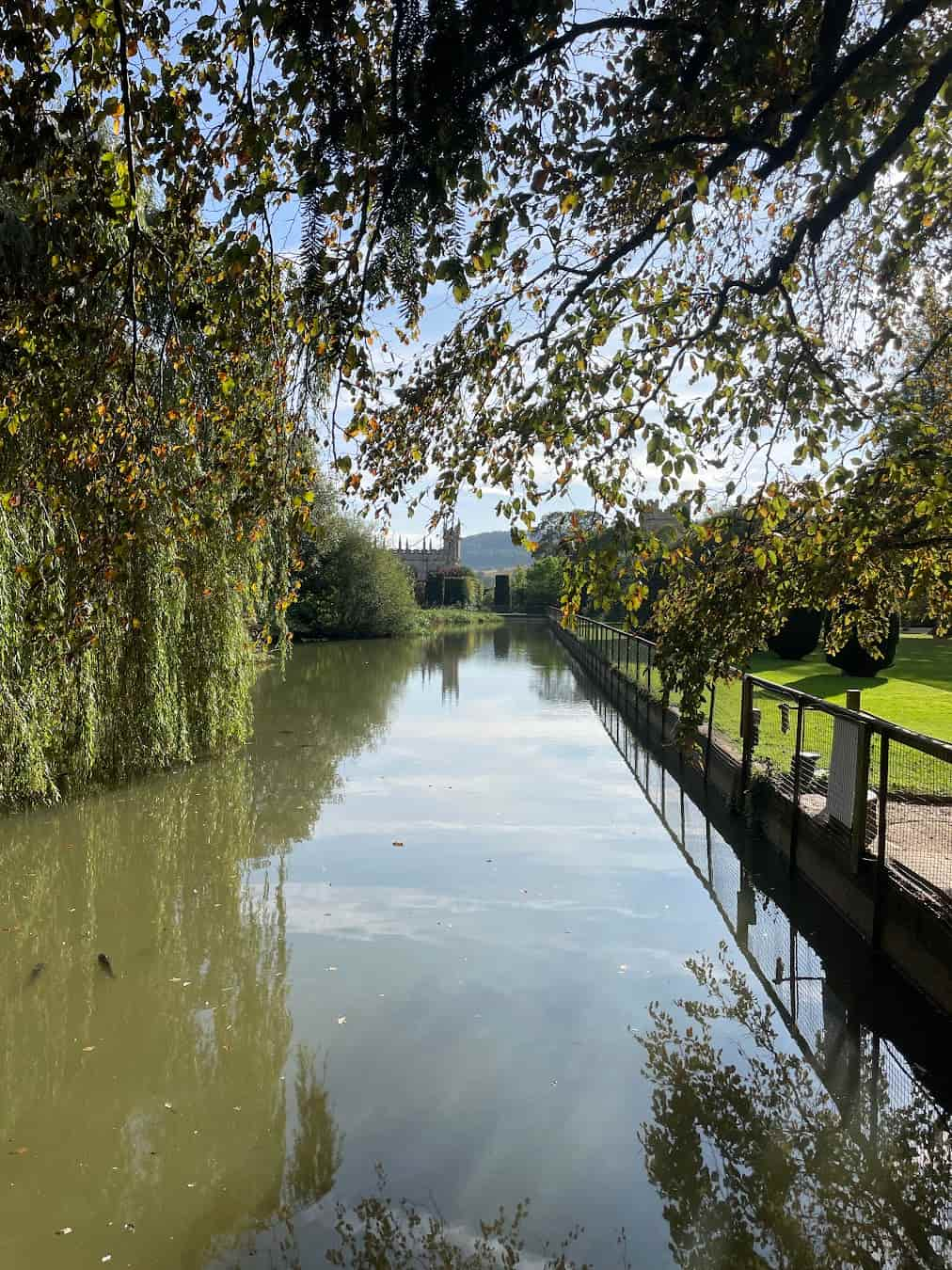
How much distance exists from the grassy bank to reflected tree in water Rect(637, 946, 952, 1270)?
47898 mm

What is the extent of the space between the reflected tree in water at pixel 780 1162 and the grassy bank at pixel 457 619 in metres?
47.9

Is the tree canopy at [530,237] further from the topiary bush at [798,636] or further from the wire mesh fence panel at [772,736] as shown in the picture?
the topiary bush at [798,636]

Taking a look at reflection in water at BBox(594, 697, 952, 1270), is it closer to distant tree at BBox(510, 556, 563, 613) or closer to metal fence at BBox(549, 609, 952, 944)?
metal fence at BBox(549, 609, 952, 944)

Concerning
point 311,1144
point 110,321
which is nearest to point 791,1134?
point 311,1144

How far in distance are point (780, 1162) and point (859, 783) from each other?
293 cm

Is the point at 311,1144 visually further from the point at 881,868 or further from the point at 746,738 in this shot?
the point at 746,738

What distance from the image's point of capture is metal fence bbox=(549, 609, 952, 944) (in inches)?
208

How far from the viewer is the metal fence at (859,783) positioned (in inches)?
208

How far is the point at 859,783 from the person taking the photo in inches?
243

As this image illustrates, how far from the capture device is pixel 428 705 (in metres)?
19.5

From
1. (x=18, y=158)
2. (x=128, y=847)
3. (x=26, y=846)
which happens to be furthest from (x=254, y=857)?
(x=18, y=158)

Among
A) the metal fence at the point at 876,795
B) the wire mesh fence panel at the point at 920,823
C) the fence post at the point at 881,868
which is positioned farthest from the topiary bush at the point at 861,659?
the fence post at the point at 881,868

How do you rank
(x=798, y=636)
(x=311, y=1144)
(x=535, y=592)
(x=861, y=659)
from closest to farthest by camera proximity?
1. (x=311, y=1144)
2. (x=861, y=659)
3. (x=798, y=636)
4. (x=535, y=592)

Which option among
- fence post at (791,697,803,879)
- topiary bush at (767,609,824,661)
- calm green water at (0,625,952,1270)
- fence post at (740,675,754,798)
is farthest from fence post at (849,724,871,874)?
topiary bush at (767,609,824,661)
